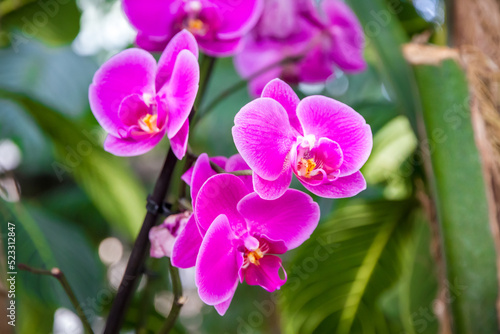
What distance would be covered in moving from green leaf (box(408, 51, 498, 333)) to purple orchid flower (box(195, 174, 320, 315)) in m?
0.28

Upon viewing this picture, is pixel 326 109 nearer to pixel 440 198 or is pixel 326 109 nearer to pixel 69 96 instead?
pixel 440 198

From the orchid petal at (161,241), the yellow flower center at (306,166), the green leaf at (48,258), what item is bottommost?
the green leaf at (48,258)

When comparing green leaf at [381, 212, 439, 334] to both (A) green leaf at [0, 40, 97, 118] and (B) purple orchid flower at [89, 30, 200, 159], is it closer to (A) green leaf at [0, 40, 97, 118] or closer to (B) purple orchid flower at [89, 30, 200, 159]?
(B) purple orchid flower at [89, 30, 200, 159]

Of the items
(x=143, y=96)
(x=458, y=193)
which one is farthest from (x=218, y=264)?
(x=458, y=193)

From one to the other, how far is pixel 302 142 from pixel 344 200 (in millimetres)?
527

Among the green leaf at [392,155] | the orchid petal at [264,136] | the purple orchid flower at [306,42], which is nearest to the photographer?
the orchid petal at [264,136]

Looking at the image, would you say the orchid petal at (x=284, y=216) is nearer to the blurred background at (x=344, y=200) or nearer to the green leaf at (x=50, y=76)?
the blurred background at (x=344, y=200)

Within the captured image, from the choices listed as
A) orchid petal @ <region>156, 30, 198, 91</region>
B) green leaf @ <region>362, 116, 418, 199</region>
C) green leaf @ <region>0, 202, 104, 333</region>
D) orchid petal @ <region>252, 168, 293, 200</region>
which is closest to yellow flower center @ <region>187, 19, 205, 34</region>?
orchid petal @ <region>156, 30, 198, 91</region>

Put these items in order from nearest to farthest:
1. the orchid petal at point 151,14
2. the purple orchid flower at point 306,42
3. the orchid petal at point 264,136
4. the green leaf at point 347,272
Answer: the orchid petal at point 264,136, the orchid petal at point 151,14, the purple orchid flower at point 306,42, the green leaf at point 347,272

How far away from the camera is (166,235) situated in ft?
0.98

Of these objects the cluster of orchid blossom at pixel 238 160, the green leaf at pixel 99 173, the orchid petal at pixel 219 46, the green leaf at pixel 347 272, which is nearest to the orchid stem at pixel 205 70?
the orchid petal at pixel 219 46

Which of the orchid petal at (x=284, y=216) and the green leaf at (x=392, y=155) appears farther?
the green leaf at (x=392, y=155)

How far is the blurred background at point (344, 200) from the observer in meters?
0.52

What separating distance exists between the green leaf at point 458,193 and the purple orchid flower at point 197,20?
255mm
